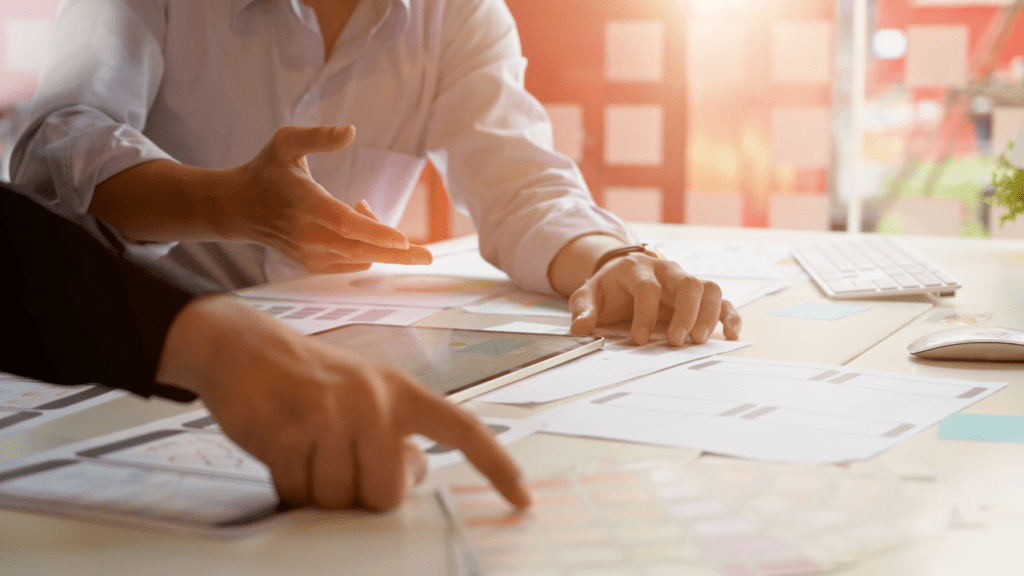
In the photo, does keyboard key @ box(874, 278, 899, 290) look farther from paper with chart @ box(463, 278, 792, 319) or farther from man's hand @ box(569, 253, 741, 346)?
man's hand @ box(569, 253, 741, 346)

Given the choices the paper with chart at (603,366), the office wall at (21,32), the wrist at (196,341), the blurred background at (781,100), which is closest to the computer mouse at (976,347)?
the paper with chart at (603,366)

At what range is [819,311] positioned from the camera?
1175 millimetres

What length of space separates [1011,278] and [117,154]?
1.36 meters

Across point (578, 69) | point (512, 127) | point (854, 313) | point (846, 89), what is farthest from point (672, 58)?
point (854, 313)

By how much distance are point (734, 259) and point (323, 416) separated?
4.10 feet

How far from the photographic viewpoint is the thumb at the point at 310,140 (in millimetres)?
886

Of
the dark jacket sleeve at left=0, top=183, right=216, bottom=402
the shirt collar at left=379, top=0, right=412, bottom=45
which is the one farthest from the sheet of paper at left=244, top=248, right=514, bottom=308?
the dark jacket sleeve at left=0, top=183, right=216, bottom=402

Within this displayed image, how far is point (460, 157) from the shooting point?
155cm

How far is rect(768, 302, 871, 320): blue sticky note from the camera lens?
1144 millimetres

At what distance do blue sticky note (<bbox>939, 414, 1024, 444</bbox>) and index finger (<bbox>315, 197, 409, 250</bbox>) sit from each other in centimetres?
61

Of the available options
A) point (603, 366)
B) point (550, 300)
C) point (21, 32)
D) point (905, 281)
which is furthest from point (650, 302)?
point (21, 32)

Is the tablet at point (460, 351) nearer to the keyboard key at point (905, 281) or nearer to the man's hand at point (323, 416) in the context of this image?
the man's hand at point (323, 416)

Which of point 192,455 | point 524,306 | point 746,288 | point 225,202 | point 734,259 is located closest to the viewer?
point 192,455

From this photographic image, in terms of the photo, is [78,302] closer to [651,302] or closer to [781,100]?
[651,302]
